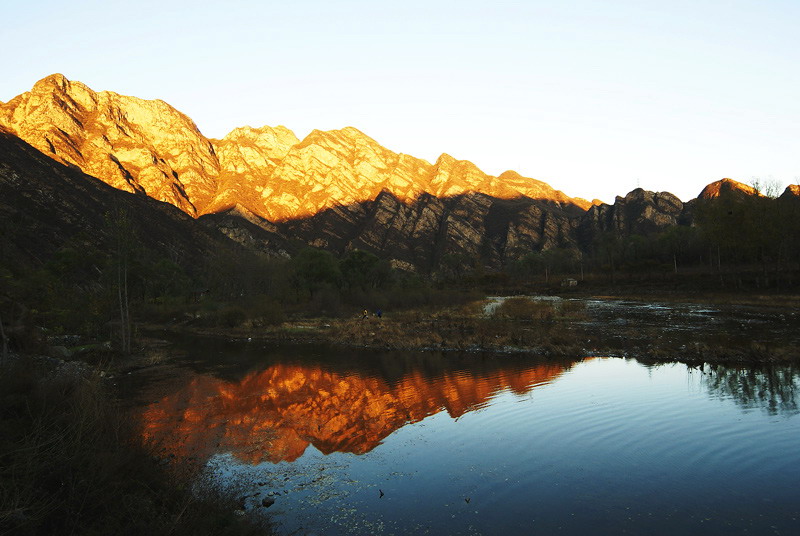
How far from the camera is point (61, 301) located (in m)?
37.0

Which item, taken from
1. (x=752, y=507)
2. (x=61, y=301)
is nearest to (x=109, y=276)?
(x=61, y=301)

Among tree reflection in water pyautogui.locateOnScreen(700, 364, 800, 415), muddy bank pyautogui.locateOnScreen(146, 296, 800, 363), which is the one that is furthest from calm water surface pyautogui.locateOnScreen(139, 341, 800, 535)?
muddy bank pyautogui.locateOnScreen(146, 296, 800, 363)

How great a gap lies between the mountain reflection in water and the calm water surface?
0.11 meters

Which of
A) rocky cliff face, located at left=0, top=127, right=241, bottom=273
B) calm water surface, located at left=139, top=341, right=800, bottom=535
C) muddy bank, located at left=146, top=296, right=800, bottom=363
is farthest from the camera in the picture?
rocky cliff face, located at left=0, top=127, right=241, bottom=273

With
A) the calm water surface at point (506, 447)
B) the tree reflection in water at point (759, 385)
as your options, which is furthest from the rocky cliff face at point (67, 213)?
the tree reflection in water at point (759, 385)

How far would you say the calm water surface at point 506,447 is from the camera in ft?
33.9

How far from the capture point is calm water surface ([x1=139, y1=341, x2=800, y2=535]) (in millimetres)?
10328

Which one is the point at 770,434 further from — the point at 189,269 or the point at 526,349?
the point at 189,269

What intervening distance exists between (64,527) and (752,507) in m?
12.7

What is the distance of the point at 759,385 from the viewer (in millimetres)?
20828

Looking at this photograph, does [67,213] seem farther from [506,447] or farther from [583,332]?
[506,447]

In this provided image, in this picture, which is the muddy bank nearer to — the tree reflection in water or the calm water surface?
the tree reflection in water

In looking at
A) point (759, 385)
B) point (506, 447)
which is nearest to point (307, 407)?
point (506, 447)

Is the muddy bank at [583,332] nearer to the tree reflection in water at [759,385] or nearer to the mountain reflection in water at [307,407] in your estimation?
the tree reflection in water at [759,385]
